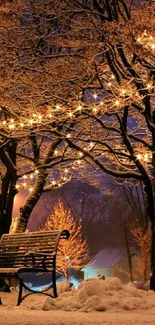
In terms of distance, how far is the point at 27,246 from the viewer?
9156 millimetres

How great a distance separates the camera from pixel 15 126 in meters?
11.3

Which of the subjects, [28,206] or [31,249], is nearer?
[31,249]

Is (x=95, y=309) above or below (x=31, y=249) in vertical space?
below

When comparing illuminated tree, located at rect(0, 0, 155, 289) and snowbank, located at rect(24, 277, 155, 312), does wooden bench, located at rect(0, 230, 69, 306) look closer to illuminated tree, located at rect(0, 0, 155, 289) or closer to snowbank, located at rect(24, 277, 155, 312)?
snowbank, located at rect(24, 277, 155, 312)

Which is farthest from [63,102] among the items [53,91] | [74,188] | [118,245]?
[118,245]

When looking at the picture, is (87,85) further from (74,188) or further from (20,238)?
(74,188)

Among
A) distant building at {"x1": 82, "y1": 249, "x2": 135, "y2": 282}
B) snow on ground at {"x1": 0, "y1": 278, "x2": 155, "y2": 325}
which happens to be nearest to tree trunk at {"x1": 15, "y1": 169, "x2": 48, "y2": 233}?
snow on ground at {"x1": 0, "y1": 278, "x2": 155, "y2": 325}

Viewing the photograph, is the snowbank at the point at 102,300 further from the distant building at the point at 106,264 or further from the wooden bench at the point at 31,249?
the distant building at the point at 106,264

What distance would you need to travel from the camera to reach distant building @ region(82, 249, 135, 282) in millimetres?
40916

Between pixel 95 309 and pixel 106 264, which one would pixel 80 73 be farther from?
pixel 106 264

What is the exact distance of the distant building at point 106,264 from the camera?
4092cm

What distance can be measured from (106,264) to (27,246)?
1367 inches

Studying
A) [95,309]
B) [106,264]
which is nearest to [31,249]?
[95,309]

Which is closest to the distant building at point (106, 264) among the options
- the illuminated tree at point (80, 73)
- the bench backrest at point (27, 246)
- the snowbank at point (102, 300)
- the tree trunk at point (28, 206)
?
the tree trunk at point (28, 206)
